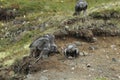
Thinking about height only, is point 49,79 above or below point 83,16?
below

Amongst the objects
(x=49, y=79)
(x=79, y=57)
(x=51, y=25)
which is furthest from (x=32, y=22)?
(x=49, y=79)

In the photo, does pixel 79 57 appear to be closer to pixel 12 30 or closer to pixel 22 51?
pixel 22 51

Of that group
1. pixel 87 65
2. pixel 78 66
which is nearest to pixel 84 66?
pixel 87 65

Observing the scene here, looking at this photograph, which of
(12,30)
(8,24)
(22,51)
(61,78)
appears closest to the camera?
(61,78)

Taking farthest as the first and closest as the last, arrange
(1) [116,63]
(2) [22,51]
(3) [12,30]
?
(3) [12,30], (2) [22,51], (1) [116,63]

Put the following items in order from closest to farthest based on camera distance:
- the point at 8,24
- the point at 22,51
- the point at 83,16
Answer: the point at 22,51, the point at 83,16, the point at 8,24

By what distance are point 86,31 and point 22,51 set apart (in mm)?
4301

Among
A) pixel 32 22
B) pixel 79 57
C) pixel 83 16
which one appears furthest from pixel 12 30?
pixel 79 57

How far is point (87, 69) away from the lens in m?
23.9

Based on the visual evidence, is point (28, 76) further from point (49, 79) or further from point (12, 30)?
point (12, 30)

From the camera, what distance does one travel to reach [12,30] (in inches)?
1443

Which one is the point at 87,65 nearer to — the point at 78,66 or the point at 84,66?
the point at 84,66

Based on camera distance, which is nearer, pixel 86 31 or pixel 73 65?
pixel 73 65

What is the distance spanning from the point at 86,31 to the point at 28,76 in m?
6.34
